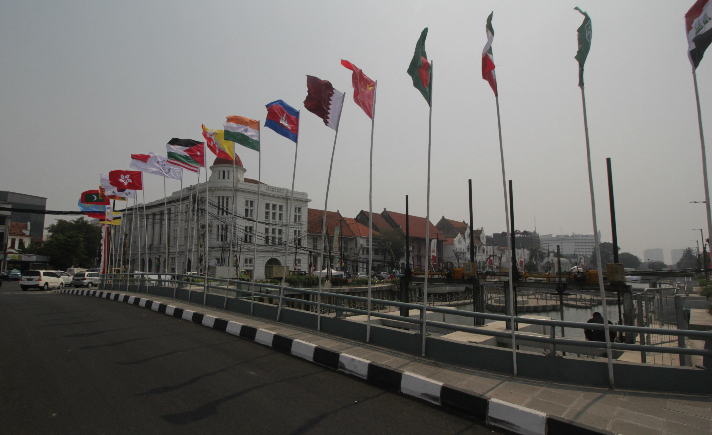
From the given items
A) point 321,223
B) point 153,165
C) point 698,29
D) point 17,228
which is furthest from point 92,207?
point 17,228

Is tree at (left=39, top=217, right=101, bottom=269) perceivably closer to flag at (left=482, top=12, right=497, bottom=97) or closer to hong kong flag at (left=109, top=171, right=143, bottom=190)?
hong kong flag at (left=109, top=171, right=143, bottom=190)

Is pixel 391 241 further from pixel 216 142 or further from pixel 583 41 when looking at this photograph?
pixel 583 41

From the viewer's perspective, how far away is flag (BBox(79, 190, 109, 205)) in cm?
2600

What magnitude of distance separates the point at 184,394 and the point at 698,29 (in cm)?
760

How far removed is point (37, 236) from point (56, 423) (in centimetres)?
10514

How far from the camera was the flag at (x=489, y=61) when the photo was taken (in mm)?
6715

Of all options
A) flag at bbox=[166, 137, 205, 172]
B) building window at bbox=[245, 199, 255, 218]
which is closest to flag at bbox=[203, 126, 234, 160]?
flag at bbox=[166, 137, 205, 172]

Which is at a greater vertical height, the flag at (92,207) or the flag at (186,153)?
the flag at (186,153)

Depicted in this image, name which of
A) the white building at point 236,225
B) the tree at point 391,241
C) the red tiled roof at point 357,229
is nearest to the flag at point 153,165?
the white building at point 236,225

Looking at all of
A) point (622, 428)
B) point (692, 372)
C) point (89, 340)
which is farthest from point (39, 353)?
point (692, 372)

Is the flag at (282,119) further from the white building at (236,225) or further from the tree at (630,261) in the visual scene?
the tree at (630,261)

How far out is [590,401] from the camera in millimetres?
4223

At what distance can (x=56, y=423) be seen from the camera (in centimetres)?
369

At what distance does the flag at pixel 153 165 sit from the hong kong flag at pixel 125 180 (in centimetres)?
307
